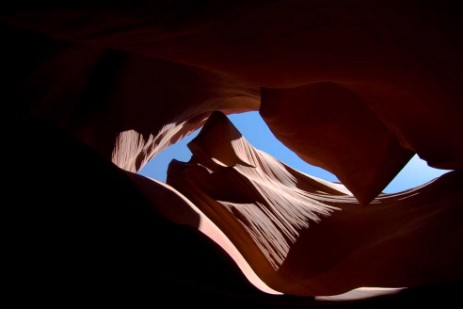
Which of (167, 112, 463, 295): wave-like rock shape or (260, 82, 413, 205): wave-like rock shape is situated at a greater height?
(260, 82, 413, 205): wave-like rock shape

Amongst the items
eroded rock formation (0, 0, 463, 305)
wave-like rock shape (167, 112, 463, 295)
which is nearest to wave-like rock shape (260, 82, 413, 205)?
eroded rock formation (0, 0, 463, 305)

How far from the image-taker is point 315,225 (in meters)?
3.32

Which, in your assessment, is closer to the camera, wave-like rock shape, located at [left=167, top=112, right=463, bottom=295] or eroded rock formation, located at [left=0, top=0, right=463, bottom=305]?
eroded rock formation, located at [left=0, top=0, right=463, bottom=305]

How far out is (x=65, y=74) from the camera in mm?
2764

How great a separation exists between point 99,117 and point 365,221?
2.56 metres

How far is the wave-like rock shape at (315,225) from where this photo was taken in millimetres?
2645

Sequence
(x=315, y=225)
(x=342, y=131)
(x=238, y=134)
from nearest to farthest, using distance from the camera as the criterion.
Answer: (x=342, y=131) → (x=315, y=225) → (x=238, y=134)

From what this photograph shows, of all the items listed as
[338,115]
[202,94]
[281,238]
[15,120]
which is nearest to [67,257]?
[15,120]

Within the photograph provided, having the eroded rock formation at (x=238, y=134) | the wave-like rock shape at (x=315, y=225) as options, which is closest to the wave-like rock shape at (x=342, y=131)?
the eroded rock formation at (x=238, y=134)

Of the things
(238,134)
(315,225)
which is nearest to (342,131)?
(315,225)

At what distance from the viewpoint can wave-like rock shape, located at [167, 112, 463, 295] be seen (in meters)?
2.64

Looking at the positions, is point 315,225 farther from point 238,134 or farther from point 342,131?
point 238,134

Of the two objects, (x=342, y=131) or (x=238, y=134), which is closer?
(x=342, y=131)

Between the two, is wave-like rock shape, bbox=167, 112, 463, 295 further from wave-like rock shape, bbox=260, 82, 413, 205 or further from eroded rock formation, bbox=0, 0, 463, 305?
wave-like rock shape, bbox=260, 82, 413, 205
